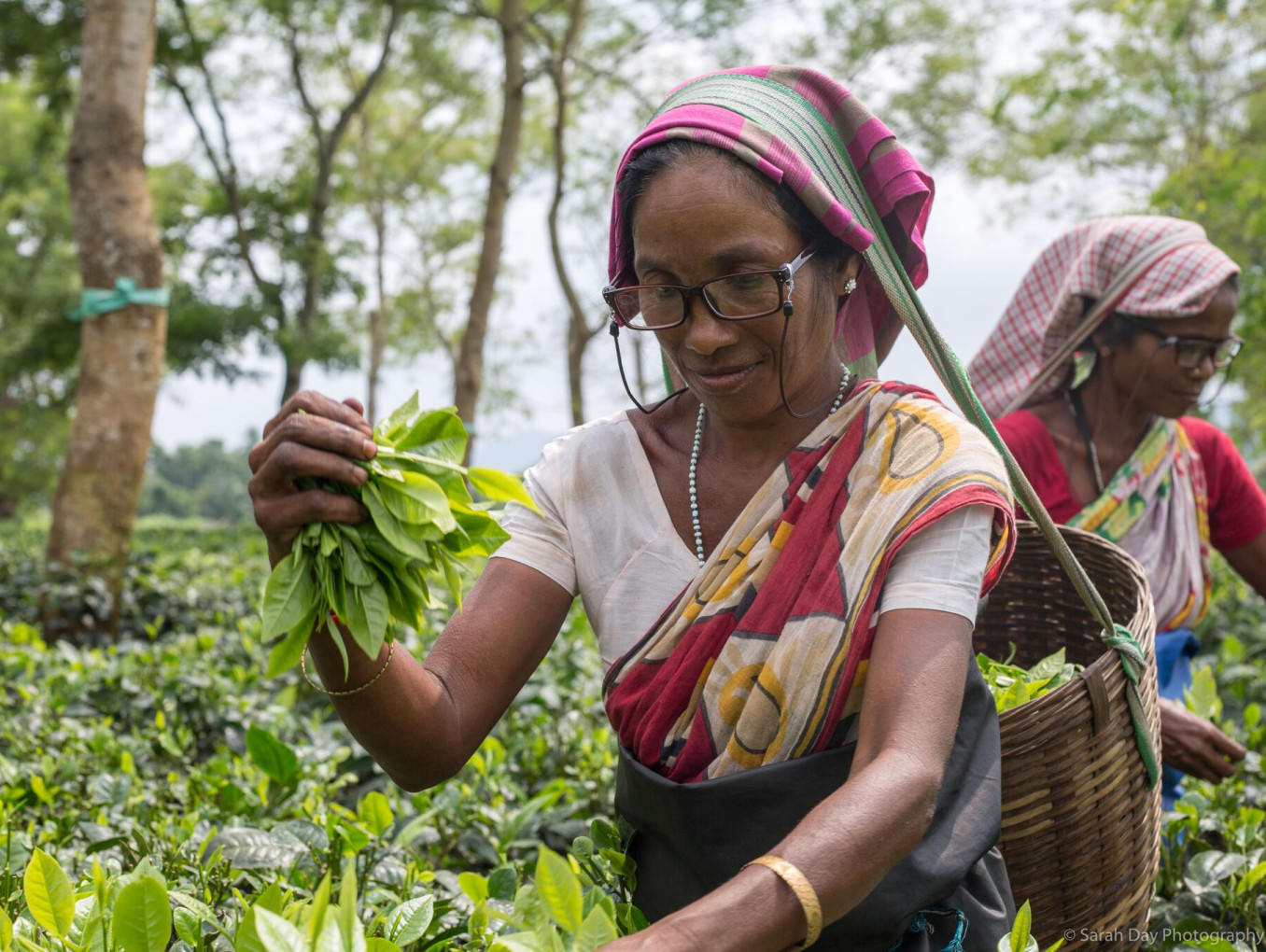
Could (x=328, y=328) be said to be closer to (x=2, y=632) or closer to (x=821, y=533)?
(x=2, y=632)

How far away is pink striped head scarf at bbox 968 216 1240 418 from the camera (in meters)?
2.81

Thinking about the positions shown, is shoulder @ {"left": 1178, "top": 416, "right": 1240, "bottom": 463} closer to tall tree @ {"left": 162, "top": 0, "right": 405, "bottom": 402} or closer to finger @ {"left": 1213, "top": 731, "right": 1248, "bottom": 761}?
finger @ {"left": 1213, "top": 731, "right": 1248, "bottom": 761}

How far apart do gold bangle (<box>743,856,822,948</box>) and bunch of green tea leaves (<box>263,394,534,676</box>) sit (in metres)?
0.51

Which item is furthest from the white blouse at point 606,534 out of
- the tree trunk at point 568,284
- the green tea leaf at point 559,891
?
the tree trunk at point 568,284

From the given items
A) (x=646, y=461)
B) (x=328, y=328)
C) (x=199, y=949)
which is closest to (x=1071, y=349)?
(x=646, y=461)

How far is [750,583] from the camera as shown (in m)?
1.56

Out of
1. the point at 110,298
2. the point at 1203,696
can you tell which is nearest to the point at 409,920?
the point at 1203,696

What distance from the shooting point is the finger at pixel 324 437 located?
4.26 ft

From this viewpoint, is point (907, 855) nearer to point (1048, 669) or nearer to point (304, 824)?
Answer: point (1048, 669)

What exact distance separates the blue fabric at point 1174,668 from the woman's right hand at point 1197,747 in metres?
0.35

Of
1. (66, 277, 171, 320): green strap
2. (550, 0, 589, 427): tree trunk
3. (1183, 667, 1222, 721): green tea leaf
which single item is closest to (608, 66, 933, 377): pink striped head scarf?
(1183, 667, 1222, 721): green tea leaf

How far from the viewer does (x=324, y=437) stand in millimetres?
1298

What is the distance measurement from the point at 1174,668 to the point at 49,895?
2678mm

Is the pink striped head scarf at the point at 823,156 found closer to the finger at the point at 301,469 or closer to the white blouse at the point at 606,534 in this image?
the white blouse at the point at 606,534
